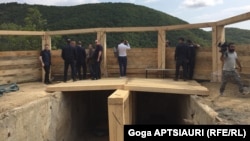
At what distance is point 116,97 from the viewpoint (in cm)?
920

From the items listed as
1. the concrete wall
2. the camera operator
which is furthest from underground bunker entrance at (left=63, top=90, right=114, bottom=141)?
the camera operator

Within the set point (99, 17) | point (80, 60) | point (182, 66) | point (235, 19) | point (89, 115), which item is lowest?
point (89, 115)

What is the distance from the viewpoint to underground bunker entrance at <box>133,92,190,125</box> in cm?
1429

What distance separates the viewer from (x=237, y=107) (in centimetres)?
850

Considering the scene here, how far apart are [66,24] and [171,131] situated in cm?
3828

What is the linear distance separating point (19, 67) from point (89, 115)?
3.48m

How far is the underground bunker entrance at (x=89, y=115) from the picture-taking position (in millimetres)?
12984

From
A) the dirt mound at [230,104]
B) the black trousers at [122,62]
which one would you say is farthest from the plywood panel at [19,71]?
the dirt mound at [230,104]

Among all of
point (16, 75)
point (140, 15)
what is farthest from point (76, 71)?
point (140, 15)

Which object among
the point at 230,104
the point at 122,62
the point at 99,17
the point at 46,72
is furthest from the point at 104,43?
the point at 99,17

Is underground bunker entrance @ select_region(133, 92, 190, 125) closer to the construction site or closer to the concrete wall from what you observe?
the construction site

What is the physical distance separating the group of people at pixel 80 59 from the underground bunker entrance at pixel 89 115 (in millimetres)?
840

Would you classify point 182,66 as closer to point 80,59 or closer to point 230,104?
point 80,59

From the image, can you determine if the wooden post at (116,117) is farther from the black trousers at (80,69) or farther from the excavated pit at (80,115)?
the black trousers at (80,69)
